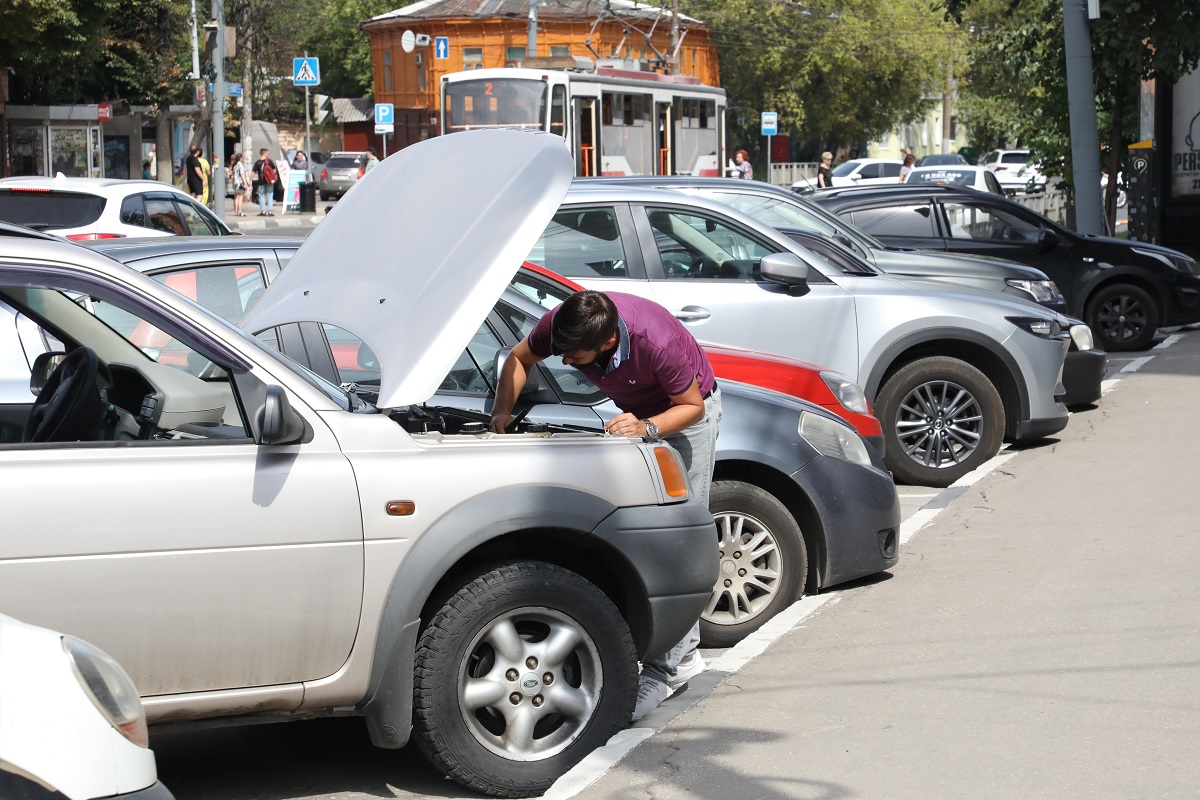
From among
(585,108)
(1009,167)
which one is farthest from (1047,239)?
(1009,167)

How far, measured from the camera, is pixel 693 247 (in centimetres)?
866

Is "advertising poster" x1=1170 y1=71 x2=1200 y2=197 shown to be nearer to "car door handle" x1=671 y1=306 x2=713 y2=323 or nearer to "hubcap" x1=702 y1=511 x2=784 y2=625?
"car door handle" x1=671 y1=306 x2=713 y2=323

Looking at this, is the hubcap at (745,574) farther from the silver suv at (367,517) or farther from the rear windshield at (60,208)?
the rear windshield at (60,208)

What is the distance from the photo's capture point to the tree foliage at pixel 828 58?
213ft

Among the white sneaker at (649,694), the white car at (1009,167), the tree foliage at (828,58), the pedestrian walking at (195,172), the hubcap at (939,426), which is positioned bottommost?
the white sneaker at (649,694)

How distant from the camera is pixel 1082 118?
1805 cm

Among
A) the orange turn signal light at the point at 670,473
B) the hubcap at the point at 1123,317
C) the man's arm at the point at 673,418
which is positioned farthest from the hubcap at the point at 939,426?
the hubcap at the point at 1123,317

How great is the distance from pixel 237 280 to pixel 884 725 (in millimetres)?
3142

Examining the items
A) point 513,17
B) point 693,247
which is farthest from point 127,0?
point 693,247

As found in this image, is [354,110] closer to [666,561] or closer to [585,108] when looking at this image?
[585,108]

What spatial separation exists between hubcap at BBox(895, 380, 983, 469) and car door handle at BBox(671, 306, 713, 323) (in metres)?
1.62

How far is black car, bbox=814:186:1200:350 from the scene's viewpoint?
1378cm

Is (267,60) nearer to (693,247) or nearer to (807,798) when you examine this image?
(693,247)

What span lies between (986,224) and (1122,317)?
214 centimetres
